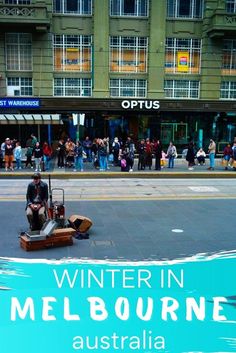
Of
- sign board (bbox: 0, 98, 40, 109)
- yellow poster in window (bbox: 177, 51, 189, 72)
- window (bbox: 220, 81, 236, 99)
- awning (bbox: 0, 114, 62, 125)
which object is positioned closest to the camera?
awning (bbox: 0, 114, 62, 125)

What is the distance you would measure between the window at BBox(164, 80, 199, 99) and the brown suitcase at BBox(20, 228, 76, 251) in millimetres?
23847

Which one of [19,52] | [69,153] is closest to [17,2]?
[19,52]

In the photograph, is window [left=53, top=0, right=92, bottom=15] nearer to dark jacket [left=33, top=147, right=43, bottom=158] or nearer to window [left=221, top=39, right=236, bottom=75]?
window [left=221, top=39, right=236, bottom=75]

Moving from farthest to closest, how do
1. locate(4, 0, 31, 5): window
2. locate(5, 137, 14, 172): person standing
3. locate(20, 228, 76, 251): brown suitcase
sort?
locate(4, 0, 31, 5): window, locate(5, 137, 14, 172): person standing, locate(20, 228, 76, 251): brown suitcase

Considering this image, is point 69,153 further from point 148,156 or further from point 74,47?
point 74,47

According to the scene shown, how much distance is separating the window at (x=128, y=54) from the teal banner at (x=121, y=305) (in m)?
24.6

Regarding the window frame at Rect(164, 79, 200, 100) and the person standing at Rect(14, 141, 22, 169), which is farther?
the window frame at Rect(164, 79, 200, 100)

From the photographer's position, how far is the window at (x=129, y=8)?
98.3 ft

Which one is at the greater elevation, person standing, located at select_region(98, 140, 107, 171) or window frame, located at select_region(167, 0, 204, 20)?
window frame, located at select_region(167, 0, 204, 20)

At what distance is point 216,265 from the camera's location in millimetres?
7699

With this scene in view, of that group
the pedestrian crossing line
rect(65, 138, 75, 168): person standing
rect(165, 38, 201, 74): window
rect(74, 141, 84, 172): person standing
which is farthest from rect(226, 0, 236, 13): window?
the pedestrian crossing line

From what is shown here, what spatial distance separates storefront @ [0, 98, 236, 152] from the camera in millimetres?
28891

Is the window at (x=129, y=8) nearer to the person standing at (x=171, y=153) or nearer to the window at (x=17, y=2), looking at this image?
the window at (x=17, y=2)

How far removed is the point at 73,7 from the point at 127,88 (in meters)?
6.95
